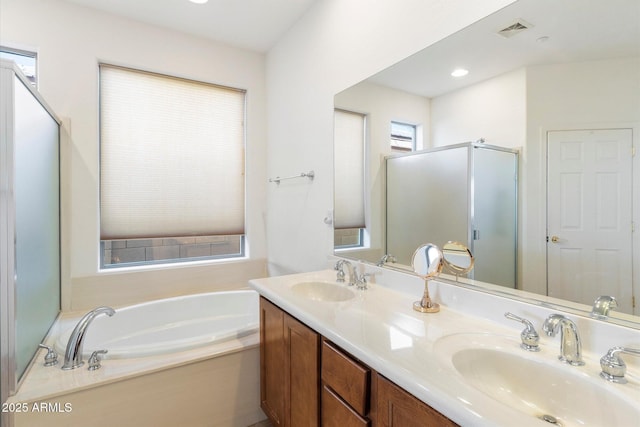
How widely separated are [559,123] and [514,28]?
395 millimetres

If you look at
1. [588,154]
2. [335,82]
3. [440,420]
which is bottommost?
[440,420]

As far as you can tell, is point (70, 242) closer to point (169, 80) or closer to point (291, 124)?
point (169, 80)

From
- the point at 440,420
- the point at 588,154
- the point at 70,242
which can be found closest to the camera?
the point at 440,420

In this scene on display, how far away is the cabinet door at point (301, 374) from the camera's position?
3.95 feet

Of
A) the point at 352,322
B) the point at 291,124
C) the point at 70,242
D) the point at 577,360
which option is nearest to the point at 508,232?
the point at 577,360

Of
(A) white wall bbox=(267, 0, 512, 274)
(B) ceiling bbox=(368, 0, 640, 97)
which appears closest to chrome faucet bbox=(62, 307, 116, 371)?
(A) white wall bbox=(267, 0, 512, 274)

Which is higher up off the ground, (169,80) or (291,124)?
(169,80)

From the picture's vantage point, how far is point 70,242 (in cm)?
229

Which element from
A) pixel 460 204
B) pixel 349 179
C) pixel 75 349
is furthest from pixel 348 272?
pixel 75 349

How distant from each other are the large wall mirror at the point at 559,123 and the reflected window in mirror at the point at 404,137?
0.20 ft

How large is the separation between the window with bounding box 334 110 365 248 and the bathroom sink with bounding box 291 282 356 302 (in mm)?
316

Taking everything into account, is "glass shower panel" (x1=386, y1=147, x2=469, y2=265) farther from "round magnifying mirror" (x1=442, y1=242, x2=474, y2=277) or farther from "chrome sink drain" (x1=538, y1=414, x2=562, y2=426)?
"chrome sink drain" (x1=538, y1=414, x2=562, y2=426)

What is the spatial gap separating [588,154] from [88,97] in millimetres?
3030

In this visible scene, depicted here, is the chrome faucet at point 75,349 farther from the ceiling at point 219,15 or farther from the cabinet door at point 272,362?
the ceiling at point 219,15
